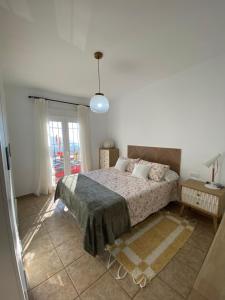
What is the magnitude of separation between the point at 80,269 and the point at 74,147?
9.56 feet

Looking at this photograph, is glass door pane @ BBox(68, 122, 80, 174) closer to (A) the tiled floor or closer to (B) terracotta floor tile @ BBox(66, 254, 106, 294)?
(A) the tiled floor

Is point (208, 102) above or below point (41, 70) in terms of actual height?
below

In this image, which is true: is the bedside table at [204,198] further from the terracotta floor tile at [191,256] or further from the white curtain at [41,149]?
the white curtain at [41,149]

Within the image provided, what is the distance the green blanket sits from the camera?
59.6 inches

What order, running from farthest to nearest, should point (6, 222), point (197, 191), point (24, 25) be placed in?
1. point (197, 191)
2. point (24, 25)
3. point (6, 222)

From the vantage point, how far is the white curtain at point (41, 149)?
3.06m

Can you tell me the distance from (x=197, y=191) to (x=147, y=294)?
4.79 ft

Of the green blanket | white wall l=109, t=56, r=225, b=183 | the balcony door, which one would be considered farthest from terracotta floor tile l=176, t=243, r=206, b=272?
the balcony door

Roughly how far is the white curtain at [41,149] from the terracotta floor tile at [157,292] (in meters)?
2.80

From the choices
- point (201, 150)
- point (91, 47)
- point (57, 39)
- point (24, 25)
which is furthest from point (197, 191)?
point (24, 25)

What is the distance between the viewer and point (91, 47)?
66.5 inches

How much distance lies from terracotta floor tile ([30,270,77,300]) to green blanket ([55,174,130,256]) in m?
0.32

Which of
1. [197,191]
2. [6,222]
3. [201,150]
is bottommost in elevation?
[197,191]

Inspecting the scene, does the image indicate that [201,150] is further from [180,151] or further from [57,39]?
[57,39]
